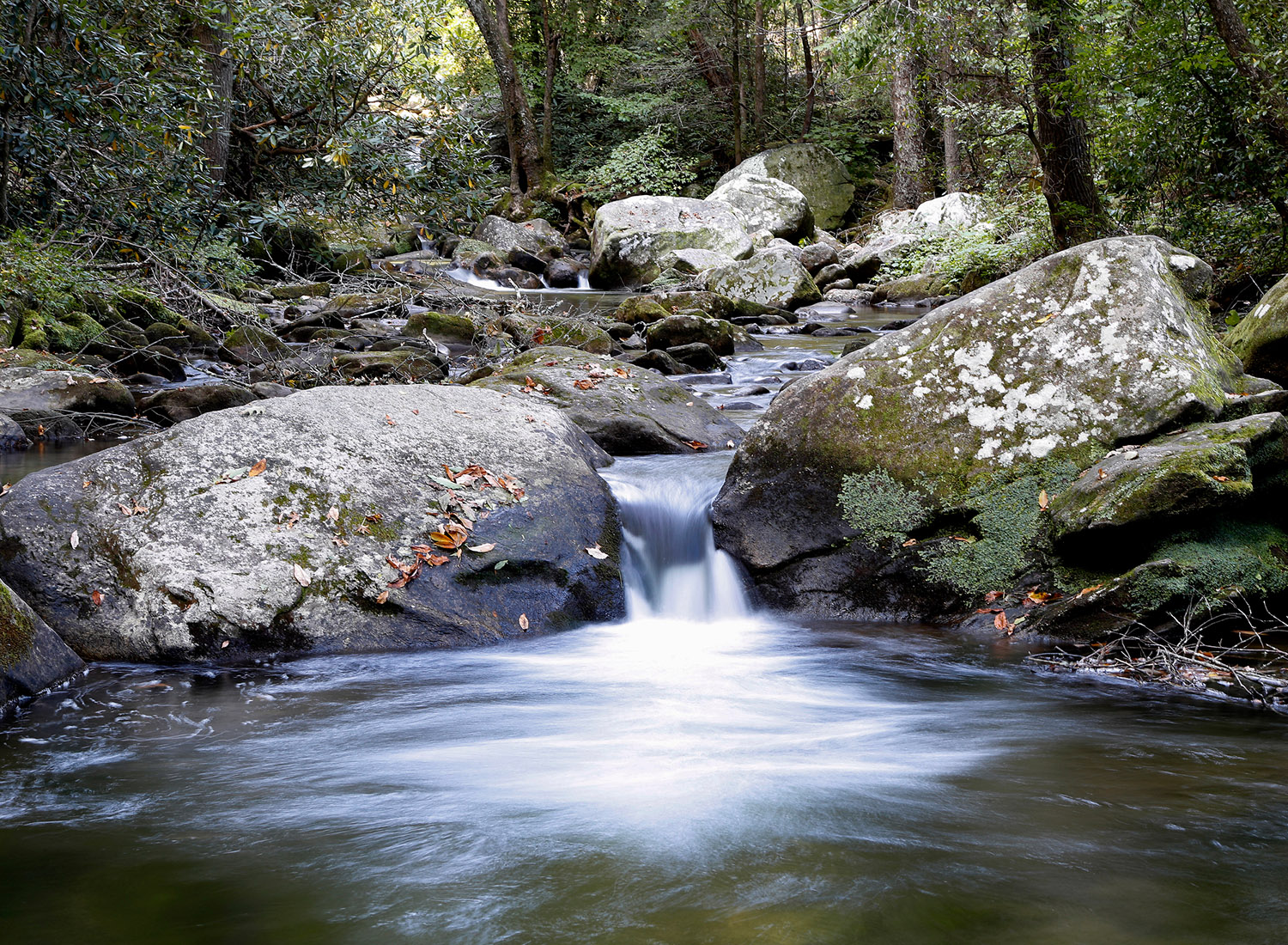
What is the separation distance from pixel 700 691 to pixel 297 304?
13.5 metres

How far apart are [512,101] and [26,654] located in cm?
2462

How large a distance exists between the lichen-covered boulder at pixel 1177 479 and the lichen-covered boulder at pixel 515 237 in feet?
64.7

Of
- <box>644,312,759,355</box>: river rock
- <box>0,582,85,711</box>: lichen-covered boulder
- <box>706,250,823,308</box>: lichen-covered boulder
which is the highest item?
<box>706,250,823,308</box>: lichen-covered boulder

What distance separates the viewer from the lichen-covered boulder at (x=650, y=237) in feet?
66.4

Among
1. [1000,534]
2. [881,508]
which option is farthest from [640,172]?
[1000,534]

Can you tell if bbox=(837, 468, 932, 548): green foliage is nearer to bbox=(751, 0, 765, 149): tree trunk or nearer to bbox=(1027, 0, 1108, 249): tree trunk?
bbox=(1027, 0, 1108, 249): tree trunk

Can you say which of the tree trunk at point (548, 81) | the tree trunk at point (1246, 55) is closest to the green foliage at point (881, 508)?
the tree trunk at point (1246, 55)

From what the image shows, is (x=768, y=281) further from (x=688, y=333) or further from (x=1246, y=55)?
(x=1246, y=55)

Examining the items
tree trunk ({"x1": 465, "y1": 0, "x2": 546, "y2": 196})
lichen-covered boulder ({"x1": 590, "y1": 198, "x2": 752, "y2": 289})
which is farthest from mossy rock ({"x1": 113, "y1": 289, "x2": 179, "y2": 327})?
tree trunk ({"x1": 465, "y1": 0, "x2": 546, "y2": 196})

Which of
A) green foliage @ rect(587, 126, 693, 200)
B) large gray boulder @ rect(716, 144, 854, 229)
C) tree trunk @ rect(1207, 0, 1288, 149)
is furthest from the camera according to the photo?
green foliage @ rect(587, 126, 693, 200)

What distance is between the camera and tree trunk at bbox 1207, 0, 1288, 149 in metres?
7.46

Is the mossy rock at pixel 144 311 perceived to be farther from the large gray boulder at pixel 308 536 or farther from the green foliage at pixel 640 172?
the green foliage at pixel 640 172

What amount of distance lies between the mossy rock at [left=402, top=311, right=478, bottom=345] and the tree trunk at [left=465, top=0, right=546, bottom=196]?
1369 centimetres

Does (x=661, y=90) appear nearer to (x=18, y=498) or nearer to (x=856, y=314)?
(x=856, y=314)
